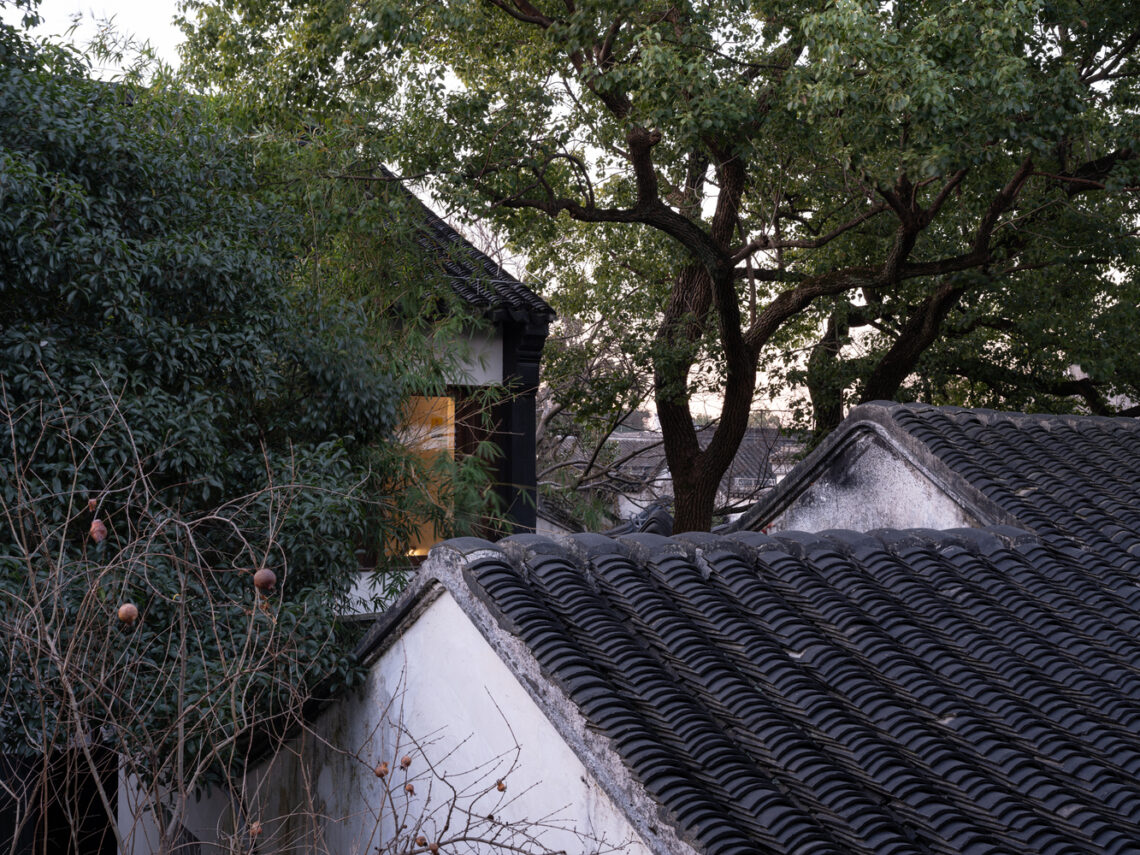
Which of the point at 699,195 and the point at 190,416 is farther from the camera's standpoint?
the point at 699,195

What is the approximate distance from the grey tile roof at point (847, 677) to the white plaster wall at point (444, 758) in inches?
10.1

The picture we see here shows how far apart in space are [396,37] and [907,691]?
7728mm

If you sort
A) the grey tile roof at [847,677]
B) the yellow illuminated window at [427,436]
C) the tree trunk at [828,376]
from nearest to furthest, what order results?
the grey tile roof at [847,677] < the yellow illuminated window at [427,436] < the tree trunk at [828,376]

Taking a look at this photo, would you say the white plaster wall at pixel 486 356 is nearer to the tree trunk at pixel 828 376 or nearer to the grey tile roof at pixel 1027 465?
the tree trunk at pixel 828 376

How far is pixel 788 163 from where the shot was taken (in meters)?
11.6

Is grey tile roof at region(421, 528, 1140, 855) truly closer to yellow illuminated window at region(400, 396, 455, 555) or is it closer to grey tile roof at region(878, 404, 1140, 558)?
grey tile roof at region(878, 404, 1140, 558)

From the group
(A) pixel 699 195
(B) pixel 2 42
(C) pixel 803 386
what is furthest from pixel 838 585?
(C) pixel 803 386

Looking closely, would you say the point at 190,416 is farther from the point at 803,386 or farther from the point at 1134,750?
the point at 803,386

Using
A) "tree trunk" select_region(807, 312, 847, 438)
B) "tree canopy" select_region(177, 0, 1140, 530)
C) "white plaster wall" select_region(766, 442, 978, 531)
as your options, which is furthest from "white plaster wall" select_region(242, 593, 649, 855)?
"tree trunk" select_region(807, 312, 847, 438)

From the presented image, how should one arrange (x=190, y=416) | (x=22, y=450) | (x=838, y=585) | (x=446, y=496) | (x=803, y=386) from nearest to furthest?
(x=838, y=585)
(x=22, y=450)
(x=190, y=416)
(x=446, y=496)
(x=803, y=386)

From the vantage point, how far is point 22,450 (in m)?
5.38

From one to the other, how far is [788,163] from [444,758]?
352 inches

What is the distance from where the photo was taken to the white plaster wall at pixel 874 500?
22.0ft

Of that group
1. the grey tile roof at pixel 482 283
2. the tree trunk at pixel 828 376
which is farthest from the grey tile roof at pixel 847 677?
the tree trunk at pixel 828 376
